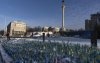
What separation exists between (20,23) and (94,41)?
108 metres

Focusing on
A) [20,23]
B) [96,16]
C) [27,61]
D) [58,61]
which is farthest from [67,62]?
[20,23]

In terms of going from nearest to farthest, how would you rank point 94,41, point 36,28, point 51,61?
point 51,61 → point 94,41 → point 36,28

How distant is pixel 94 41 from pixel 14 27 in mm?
98587

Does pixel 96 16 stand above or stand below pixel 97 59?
above

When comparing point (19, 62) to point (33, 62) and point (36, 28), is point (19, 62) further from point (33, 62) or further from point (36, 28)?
point (36, 28)

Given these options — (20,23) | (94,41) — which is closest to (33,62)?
(94,41)

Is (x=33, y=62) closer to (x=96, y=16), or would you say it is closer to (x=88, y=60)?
(x=88, y=60)

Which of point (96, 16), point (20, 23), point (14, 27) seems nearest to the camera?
point (96, 16)

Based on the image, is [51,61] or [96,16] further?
[96,16]

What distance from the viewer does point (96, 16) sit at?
4406cm

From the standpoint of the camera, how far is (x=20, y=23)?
117125mm

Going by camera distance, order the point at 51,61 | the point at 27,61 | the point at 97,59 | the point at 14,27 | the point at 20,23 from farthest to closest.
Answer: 1. the point at 20,23
2. the point at 14,27
3. the point at 27,61
4. the point at 51,61
5. the point at 97,59

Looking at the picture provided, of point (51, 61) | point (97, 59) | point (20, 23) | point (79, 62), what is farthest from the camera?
point (20, 23)

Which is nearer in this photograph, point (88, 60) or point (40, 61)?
point (88, 60)
